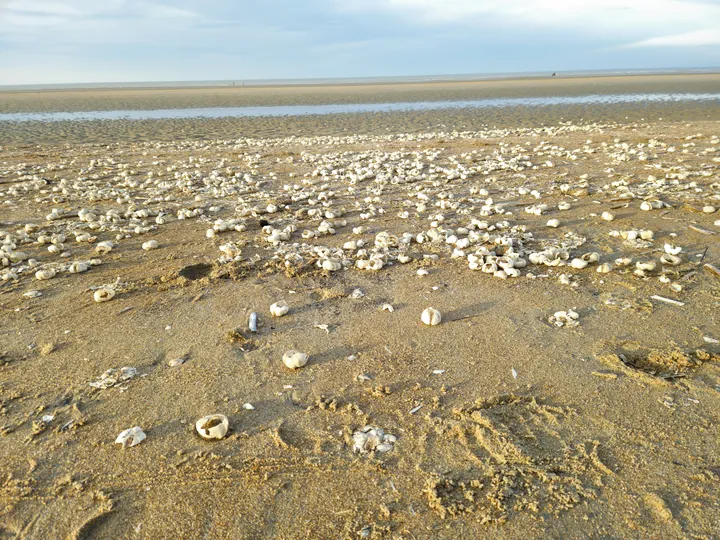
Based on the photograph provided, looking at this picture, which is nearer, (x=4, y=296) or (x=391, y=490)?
(x=391, y=490)

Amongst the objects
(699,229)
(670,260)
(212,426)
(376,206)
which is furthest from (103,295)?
(699,229)

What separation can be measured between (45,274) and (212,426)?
3.74m

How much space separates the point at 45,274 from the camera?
5.22 meters

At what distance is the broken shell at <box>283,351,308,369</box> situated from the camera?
11.7 ft

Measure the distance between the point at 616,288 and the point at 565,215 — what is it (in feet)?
8.39

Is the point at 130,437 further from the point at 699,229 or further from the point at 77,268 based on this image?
the point at 699,229

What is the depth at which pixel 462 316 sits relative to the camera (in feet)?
14.1

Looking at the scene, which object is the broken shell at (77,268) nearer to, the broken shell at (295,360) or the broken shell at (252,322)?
the broken shell at (252,322)

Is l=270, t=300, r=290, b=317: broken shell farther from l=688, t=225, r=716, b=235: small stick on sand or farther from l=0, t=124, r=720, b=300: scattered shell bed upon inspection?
l=688, t=225, r=716, b=235: small stick on sand

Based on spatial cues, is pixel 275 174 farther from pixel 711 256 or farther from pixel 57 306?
pixel 711 256

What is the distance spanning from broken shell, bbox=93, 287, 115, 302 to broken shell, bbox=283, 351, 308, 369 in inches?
96.1

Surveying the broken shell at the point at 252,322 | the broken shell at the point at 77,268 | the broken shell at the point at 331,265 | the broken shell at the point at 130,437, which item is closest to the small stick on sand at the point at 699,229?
the broken shell at the point at 331,265

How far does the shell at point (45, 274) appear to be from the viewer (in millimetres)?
5188

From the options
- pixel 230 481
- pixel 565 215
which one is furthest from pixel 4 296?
pixel 565 215
